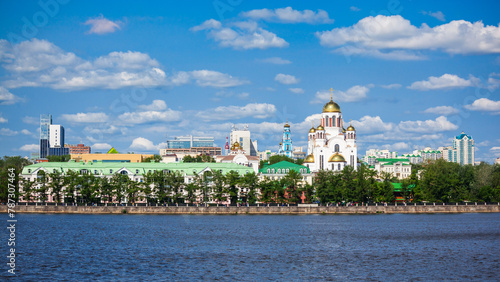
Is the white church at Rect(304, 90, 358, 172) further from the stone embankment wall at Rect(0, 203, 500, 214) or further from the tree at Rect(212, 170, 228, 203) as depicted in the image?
the tree at Rect(212, 170, 228, 203)

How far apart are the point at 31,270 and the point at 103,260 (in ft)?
21.3

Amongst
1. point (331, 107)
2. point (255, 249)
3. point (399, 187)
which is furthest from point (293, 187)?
point (255, 249)

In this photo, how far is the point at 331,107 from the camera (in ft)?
527

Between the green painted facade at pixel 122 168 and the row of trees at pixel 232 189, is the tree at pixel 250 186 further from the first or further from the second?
the green painted facade at pixel 122 168

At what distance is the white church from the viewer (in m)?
157

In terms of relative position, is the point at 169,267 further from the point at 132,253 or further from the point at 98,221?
the point at 98,221

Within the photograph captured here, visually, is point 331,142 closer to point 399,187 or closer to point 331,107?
point 331,107

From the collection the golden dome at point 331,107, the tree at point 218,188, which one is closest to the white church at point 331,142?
the golden dome at point 331,107

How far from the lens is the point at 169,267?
4831 centimetres

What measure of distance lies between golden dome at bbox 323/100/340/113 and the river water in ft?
231

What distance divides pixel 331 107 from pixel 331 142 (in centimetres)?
855

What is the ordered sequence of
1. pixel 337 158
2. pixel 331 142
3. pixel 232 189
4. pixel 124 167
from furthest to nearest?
1. pixel 331 142
2. pixel 337 158
3. pixel 124 167
4. pixel 232 189

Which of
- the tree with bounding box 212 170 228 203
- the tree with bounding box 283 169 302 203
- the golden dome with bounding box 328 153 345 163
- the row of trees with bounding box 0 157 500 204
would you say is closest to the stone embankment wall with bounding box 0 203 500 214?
the row of trees with bounding box 0 157 500 204

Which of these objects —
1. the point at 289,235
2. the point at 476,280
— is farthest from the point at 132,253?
the point at 476,280
